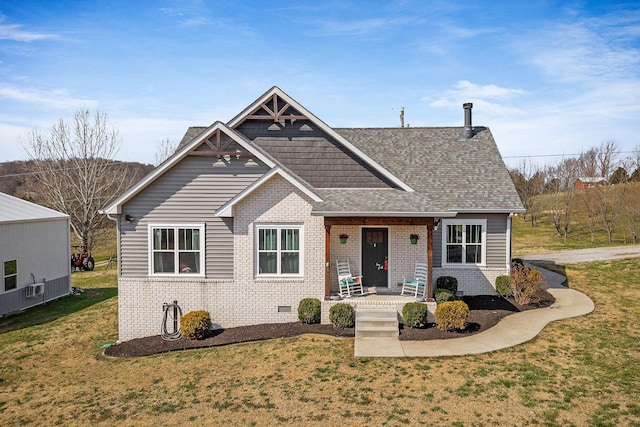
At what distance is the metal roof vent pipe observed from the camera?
19531mm

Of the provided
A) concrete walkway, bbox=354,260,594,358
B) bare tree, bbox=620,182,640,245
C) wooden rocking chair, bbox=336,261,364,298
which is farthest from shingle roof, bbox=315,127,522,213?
bare tree, bbox=620,182,640,245

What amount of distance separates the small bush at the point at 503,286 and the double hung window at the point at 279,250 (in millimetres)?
7687

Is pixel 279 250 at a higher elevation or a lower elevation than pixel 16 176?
lower

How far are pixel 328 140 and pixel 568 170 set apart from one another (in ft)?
128

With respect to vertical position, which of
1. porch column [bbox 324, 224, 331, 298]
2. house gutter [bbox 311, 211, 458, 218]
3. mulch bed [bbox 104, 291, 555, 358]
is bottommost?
mulch bed [bbox 104, 291, 555, 358]

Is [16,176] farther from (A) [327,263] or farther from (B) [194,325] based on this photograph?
(A) [327,263]

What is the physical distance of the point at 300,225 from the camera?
46.4 ft

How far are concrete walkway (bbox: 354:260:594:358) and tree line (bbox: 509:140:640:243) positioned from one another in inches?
1019

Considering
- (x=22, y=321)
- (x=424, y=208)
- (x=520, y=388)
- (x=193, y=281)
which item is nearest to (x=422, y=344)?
(x=520, y=388)

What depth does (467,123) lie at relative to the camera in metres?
19.6

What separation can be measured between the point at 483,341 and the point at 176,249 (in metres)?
9.82

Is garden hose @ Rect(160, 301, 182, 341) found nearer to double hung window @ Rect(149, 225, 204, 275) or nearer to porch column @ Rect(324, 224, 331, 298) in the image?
double hung window @ Rect(149, 225, 204, 275)

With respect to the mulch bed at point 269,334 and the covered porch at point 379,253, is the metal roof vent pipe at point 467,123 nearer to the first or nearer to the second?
the covered porch at point 379,253

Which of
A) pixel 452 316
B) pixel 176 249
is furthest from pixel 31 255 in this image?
pixel 452 316
